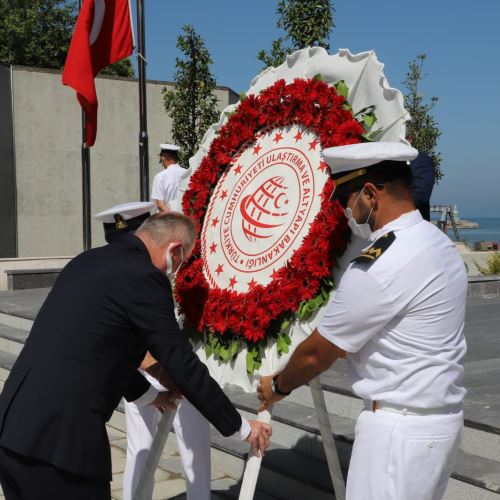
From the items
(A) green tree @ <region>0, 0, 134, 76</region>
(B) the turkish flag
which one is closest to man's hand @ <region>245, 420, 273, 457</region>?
(B) the turkish flag

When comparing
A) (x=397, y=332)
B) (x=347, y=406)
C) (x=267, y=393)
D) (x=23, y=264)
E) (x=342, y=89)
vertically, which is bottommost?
(x=23, y=264)

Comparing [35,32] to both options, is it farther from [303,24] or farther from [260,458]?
[260,458]

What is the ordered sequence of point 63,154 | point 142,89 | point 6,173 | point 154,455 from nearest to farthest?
point 154,455
point 142,89
point 6,173
point 63,154

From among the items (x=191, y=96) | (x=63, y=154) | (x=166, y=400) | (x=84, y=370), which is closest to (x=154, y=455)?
(x=166, y=400)

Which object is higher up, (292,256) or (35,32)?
(35,32)

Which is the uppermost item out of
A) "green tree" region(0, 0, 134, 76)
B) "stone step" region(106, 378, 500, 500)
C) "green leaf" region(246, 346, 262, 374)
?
"green tree" region(0, 0, 134, 76)

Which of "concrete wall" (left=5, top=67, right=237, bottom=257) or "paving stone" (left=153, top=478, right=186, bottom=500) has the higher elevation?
"concrete wall" (left=5, top=67, right=237, bottom=257)

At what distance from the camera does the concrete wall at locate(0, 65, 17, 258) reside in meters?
19.8

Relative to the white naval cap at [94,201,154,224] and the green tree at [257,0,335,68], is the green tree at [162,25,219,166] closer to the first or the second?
the green tree at [257,0,335,68]

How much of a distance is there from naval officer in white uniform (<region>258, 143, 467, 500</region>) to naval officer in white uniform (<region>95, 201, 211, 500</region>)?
166cm

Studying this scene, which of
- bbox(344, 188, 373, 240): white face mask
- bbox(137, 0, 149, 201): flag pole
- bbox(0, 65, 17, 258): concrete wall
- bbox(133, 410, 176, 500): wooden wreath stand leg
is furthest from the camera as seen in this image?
bbox(0, 65, 17, 258): concrete wall

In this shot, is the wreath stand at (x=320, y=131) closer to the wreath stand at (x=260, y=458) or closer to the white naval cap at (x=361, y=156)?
the wreath stand at (x=260, y=458)

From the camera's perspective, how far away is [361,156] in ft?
7.90

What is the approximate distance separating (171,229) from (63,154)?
18433 mm
